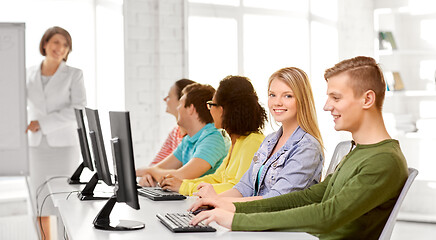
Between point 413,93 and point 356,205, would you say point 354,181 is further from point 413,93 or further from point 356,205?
point 413,93

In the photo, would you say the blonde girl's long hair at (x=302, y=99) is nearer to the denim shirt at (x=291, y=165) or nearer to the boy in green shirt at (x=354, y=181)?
the denim shirt at (x=291, y=165)

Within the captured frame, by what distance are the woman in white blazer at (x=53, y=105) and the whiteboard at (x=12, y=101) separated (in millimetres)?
116

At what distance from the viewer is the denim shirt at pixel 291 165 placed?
227 centimetres

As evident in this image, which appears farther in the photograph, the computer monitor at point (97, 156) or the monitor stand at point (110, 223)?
the computer monitor at point (97, 156)

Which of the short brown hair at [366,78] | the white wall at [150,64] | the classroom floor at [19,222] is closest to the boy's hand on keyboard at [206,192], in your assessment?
the short brown hair at [366,78]

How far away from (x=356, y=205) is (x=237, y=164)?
3.71 ft

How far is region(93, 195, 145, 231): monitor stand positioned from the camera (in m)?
2.00

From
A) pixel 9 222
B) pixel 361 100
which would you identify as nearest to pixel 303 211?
pixel 361 100

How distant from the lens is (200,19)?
18.4 ft

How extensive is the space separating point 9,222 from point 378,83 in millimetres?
3649

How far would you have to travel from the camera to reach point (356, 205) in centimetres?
178

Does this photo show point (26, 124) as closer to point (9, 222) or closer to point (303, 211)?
point (9, 222)

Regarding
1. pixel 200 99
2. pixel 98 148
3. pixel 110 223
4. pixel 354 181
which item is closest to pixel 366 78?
pixel 354 181

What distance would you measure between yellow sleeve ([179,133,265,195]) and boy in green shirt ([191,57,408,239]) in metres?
0.74
